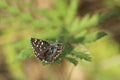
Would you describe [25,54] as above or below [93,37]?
below

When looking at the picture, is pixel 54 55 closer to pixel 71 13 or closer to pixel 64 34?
pixel 64 34

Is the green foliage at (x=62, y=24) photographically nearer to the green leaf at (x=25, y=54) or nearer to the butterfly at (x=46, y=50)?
the butterfly at (x=46, y=50)

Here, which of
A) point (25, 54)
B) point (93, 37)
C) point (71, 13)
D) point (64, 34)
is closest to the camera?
point (25, 54)

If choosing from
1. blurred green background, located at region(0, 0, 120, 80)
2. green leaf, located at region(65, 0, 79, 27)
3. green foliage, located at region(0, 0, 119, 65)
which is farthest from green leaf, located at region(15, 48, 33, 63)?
green leaf, located at region(65, 0, 79, 27)

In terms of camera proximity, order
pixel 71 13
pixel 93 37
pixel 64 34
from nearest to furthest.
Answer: pixel 93 37, pixel 64 34, pixel 71 13

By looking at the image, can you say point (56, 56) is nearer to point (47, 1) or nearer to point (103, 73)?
point (103, 73)

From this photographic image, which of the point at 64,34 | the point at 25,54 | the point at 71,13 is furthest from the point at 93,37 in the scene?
the point at 71,13

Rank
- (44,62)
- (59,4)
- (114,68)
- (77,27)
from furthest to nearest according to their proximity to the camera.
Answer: (114,68) < (59,4) < (77,27) < (44,62)

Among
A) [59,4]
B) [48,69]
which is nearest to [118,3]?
[59,4]
